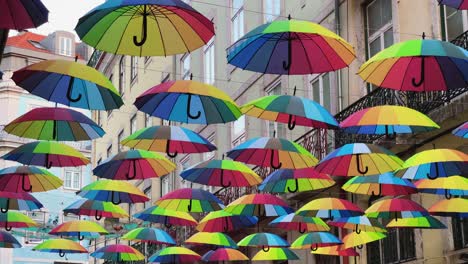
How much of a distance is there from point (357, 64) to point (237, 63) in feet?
28.3

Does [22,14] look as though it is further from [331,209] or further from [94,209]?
[94,209]

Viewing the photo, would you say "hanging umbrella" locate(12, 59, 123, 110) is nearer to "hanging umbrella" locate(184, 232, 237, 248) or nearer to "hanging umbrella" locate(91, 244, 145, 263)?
"hanging umbrella" locate(184, 232, 237, 248)

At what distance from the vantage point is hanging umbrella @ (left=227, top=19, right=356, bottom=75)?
9.82 m

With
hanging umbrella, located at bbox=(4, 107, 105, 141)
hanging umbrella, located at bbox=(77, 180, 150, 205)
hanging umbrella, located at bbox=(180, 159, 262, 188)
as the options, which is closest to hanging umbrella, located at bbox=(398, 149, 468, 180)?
hanging umbrella, located at bbox=(180, 159, 262, 188)

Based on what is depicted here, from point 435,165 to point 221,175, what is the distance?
4.20 metres

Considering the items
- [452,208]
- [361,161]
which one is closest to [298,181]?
[361,161]

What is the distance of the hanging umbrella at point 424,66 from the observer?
964 centimetres

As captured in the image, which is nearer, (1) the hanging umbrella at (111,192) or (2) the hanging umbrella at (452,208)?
(2) the hanging umbrella at (452,208)

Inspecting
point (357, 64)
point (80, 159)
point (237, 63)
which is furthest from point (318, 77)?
point (237, 63)

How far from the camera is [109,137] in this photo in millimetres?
40312

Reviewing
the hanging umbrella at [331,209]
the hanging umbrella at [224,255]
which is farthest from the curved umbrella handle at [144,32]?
the hanging umbrella at [224,255]

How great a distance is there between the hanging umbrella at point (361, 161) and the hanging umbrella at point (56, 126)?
12.0 feet

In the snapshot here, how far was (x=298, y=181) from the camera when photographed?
48.9 ft

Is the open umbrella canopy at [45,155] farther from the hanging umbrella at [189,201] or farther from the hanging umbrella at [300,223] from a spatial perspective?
the hanging umbrella at [300,223]
